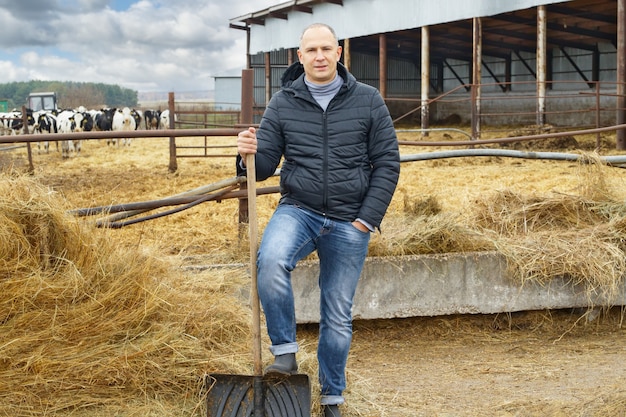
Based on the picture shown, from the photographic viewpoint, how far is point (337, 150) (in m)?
3.22

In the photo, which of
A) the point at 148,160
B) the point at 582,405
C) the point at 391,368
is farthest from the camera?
the point at 148,160

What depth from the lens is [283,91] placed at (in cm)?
338

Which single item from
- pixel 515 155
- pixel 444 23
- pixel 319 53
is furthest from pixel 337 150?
pixel 444 23

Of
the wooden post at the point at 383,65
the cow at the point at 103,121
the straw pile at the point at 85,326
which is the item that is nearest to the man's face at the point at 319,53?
the straw pile at the point at 85,326

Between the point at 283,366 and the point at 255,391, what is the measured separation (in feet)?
0.55

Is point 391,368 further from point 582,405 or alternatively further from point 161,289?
point 161,289

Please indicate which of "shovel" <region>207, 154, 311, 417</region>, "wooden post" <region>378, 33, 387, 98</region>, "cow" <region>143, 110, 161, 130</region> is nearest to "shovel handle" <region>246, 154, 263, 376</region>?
"shovel" <region>207, 154, 311, 417</region>

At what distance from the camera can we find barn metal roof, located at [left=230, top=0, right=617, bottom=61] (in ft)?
61.3

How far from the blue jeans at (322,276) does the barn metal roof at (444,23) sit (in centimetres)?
1460

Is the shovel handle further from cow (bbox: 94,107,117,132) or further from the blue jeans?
cow (bbox: 94,107,117,132)

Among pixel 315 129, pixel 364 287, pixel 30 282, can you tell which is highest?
pixel 315 129

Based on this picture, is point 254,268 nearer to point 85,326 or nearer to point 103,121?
point 85,326

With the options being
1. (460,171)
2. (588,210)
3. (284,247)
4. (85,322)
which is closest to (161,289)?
(85,322)

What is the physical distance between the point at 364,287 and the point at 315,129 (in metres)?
2.33
